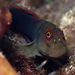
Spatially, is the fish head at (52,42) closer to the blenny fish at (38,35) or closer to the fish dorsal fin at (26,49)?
the blenny fish at (38,35)

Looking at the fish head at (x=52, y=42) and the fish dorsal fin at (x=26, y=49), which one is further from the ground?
the fish dorsal fin at (x=26, y=49)

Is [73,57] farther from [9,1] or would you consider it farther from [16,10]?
[16,10]

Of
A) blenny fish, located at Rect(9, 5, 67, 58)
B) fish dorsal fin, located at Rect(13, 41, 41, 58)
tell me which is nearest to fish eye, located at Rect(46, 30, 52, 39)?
blenny fish, located at Rect(9, 5, 67, 58)

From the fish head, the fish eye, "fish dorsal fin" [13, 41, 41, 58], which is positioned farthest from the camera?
"fish dorsal fin" [13, 41, 41, 58]

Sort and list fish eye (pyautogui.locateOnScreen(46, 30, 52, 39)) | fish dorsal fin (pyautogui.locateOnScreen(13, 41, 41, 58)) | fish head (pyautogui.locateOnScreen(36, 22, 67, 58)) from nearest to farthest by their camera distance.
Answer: fish head (pyautogui.locateOnScreen(36, 22, 67, 58))
fish eye (pyautogui.locateOnScreen(46, 30, 52, 39))
fish dorsal fin (pyautogui.locateOnScreen(13, 41, 41, 58))

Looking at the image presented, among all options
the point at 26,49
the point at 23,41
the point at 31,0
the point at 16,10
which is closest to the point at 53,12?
the point at 31,0

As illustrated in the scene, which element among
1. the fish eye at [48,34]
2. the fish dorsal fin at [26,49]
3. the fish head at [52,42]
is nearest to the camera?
the fish head at [52,42]

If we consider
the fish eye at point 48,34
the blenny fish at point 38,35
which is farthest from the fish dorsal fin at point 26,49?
the fish eye at point 48,34

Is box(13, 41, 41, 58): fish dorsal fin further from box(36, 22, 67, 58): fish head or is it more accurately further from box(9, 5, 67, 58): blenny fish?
box(36, 22, 67, 58): fish head
